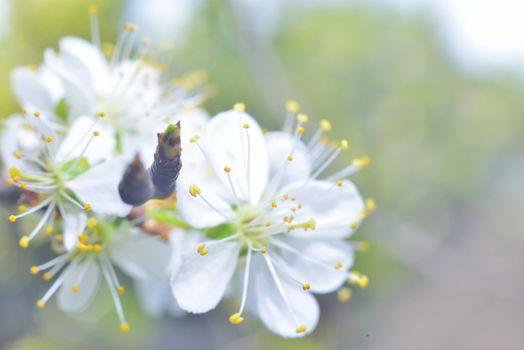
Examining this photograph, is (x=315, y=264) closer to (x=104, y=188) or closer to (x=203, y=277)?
(x=203, y=277)

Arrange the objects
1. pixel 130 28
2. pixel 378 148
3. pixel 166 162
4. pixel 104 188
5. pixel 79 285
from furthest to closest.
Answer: pixel 378 148 → pixel 130 28 → pixel 79 285 → pixel 104 188 → pixel 166 162

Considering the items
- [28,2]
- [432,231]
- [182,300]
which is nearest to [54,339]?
[182,300]

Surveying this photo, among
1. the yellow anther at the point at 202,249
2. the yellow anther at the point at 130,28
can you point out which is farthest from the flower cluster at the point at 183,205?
the yellow anther at the point at 130,28

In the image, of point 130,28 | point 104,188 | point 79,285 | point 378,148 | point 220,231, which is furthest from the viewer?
point 378,148

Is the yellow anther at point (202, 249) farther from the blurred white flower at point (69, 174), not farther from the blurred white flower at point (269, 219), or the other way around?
the blurred white flower at point (69, 174)

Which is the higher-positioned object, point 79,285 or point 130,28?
point 130,28

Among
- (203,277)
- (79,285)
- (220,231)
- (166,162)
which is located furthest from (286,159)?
(79,285)

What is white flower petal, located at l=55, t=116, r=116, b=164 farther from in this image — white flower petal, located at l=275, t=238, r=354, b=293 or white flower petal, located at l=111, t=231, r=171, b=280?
white flower petal, located at l=275, t=238, r=354, b=293
